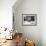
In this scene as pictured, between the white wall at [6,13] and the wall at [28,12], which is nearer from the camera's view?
the white wall at [6,13]

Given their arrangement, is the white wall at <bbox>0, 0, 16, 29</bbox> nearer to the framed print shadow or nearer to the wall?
the wall

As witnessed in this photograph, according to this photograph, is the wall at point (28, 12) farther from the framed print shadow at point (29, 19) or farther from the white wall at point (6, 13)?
the white wall at point (6, 13)

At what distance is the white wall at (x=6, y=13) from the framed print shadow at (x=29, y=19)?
132 centimetres

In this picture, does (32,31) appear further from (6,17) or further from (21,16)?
(6,17)

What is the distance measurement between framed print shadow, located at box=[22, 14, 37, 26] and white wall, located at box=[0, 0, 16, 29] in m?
1.32

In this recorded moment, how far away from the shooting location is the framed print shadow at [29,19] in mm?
5855

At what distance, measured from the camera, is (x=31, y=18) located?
5852 millimetres

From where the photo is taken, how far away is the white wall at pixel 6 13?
4.60 m

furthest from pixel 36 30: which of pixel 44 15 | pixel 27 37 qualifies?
pixel 44 15

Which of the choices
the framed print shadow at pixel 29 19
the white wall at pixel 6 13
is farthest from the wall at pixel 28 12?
the white wall at pixel 6 13

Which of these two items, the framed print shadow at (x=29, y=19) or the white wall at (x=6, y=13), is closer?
the white wall at (x=6, y=13)

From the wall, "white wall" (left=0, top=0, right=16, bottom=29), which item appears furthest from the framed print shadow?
"white wall" (left=0, top=0, right=16, bottom=29)

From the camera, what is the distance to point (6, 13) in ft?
15.3

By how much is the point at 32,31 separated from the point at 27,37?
40cm
